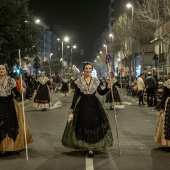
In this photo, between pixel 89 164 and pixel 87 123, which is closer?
pixel 89 164

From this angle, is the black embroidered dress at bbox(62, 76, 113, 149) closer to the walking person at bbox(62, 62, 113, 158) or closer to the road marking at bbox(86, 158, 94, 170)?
the walking person at bbox(62, 62, 113, 158)

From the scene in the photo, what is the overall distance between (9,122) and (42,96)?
451 inches

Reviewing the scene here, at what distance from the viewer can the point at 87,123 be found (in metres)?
8.60

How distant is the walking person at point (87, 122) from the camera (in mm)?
8516

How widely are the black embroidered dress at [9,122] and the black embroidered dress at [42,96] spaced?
440 inches

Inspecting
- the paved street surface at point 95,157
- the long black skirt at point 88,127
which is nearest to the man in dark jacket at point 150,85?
the paved street surface at point 95,157

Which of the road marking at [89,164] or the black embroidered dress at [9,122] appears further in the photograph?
the black embroidered dress at [9,122]

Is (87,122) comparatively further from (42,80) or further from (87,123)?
(42,80)

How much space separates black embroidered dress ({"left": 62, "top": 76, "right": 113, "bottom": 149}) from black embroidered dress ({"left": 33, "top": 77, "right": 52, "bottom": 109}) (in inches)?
451

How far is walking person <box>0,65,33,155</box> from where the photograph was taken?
864cm

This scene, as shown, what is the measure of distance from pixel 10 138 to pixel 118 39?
2069 inches

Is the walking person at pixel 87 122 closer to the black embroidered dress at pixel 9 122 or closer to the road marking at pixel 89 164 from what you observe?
the road marking at pixel 89 164

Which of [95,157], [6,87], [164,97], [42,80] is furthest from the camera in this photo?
[42,80]

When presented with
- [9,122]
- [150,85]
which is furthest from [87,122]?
[150,85]
